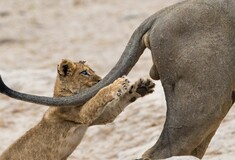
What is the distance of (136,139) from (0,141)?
1.32 meters

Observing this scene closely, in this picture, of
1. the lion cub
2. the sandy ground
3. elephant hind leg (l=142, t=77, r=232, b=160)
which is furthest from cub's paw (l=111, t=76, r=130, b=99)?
the sandy ground

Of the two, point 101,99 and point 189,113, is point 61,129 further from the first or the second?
point 189,113

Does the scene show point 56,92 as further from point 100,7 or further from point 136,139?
point 100,7

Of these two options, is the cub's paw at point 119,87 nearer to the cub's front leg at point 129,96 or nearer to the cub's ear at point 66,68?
the cub's front leg at point 129,96

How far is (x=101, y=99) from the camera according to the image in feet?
19.9

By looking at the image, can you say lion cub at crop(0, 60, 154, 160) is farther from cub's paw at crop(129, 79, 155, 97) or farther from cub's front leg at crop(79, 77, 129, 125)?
cub's paw at crop(129, 79, 155, 97)

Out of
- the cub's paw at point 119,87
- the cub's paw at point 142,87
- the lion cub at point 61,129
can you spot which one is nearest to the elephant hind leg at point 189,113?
the cub's paw at point 142,87

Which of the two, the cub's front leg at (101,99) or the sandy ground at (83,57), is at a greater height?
the cub's front leg at (101,99)

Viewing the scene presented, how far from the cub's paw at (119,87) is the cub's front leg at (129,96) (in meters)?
0.02

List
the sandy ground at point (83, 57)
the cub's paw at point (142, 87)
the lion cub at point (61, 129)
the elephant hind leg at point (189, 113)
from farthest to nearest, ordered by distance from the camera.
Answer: the sandy ground at point (83, 57) → the lion cub at point (61, 129) → the cub's paw at point (142, 87) → the elephant hind leg at point (189, 113)

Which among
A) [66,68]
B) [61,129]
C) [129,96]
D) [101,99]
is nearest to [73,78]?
[66,68]

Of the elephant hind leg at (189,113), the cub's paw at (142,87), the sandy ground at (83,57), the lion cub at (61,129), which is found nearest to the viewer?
the elephant hind leg at (189,113)

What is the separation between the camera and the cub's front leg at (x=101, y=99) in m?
5.94

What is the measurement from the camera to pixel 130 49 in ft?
20.2
